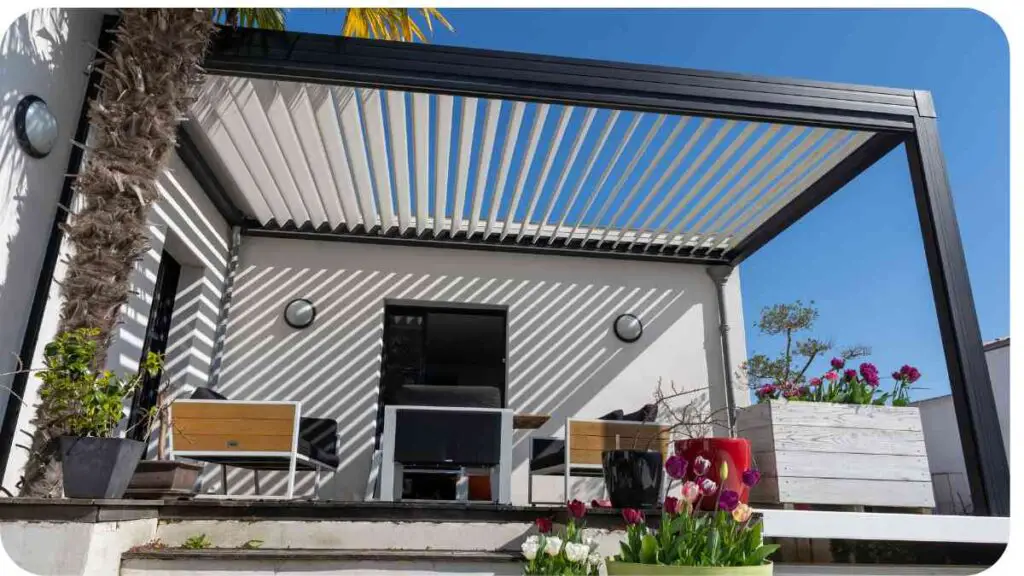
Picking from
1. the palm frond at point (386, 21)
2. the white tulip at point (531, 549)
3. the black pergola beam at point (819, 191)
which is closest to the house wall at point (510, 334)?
the black pergola beam at point (819, 191)

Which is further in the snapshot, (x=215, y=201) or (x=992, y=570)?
(x=215, y=201)

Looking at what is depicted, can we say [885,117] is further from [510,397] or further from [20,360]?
[20,360]

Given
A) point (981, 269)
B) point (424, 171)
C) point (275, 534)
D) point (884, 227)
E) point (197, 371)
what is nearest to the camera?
point (275, 534)

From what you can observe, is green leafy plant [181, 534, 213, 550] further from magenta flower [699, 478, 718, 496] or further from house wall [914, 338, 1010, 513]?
house wall [914, 338, 1010, 513]

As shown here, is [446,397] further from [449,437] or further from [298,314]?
[298,314]

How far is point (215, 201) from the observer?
5.95 metres

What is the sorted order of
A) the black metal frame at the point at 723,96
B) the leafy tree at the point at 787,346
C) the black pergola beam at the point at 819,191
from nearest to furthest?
the black metal frame at the point at 723,96
the black pergola beam at the point at 819,191
the leafy tree at the point at 787,346

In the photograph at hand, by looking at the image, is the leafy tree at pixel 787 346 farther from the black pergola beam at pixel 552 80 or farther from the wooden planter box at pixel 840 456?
the black pergola beam at pixel 552 80

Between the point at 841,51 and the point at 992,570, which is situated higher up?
the point at 841,51

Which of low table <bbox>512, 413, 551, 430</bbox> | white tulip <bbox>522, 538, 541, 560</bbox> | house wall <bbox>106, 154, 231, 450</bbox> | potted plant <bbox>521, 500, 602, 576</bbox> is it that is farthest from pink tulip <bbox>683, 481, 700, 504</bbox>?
house wall <bbox>106, 154, 231, 450</bbox>

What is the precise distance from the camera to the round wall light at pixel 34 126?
3.12 m

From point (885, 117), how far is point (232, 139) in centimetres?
489

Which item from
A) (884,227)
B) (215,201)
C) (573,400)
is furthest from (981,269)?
(215,201)

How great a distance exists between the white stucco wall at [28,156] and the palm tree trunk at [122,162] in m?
0.18
